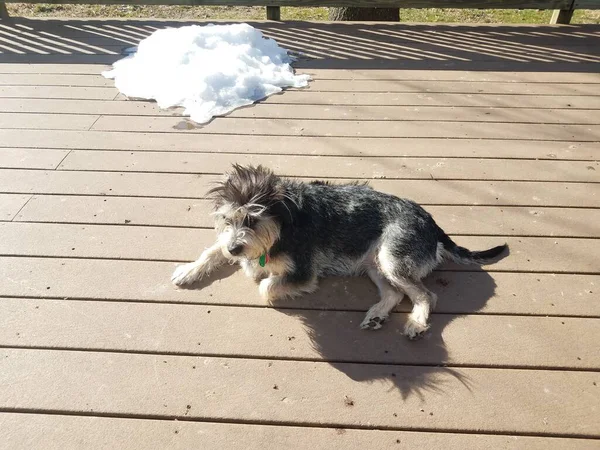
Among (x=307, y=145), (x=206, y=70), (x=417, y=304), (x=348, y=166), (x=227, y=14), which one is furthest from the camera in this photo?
(x=227, y=14)

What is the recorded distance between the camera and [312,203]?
2947 millimetres

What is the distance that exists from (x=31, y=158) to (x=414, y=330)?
11.0ft

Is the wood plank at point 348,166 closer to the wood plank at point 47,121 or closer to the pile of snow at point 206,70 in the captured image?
the wood plank at point 47,121

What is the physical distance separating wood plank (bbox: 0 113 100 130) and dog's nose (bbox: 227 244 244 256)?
2704 millimetres

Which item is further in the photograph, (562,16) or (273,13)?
(273,13)

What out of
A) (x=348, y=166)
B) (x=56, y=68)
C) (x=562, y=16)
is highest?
(x=562, y=16)

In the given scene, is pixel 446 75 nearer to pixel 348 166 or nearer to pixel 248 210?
pixel 348 166

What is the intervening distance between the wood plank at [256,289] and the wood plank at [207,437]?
2.52 feet

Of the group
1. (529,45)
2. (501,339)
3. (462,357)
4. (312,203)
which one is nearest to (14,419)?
(312,203)

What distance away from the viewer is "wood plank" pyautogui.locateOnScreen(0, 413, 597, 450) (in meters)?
2.17

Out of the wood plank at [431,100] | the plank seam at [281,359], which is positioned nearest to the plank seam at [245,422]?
the plank seam at [281,359]

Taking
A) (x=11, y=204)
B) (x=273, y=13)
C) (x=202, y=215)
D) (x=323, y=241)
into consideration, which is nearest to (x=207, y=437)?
(x=323, y=241)

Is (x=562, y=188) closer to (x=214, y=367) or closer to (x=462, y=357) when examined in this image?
(x=462, y=357)

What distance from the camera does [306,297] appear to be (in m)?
2.94
